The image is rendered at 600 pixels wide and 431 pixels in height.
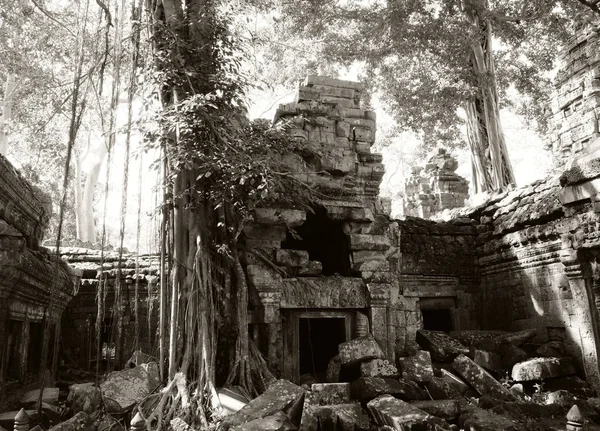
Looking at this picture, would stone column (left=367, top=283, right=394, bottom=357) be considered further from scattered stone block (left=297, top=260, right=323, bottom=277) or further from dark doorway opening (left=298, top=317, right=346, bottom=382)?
dark doorway opening (left=298, top=317, right=346, bottom=382)

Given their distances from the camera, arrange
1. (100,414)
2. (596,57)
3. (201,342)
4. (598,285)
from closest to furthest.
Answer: (100,414), (201,342), (598,285), (596,57)

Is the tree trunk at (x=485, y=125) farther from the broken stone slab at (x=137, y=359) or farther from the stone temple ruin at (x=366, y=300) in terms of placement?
the broken stone slab at (x=137, y=359)

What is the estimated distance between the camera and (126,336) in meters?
8.48

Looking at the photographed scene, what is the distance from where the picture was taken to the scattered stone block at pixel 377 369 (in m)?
5.82

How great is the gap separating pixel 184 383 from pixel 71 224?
1736cm

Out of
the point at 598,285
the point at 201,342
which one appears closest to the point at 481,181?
the point at 598,285

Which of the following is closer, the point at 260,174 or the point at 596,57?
the point at 260,174

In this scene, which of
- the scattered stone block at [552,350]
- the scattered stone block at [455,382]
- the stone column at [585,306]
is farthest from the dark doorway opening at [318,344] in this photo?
the stone column at [585,306]

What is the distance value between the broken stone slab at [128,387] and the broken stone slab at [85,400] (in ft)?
0.21

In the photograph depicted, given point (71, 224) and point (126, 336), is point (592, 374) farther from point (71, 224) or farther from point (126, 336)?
point (71, 224)

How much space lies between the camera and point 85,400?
4.86 metres

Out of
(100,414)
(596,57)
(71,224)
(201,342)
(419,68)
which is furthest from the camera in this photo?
(71,224)

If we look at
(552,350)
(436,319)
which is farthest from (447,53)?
(552,350)

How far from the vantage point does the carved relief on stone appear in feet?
20.3
